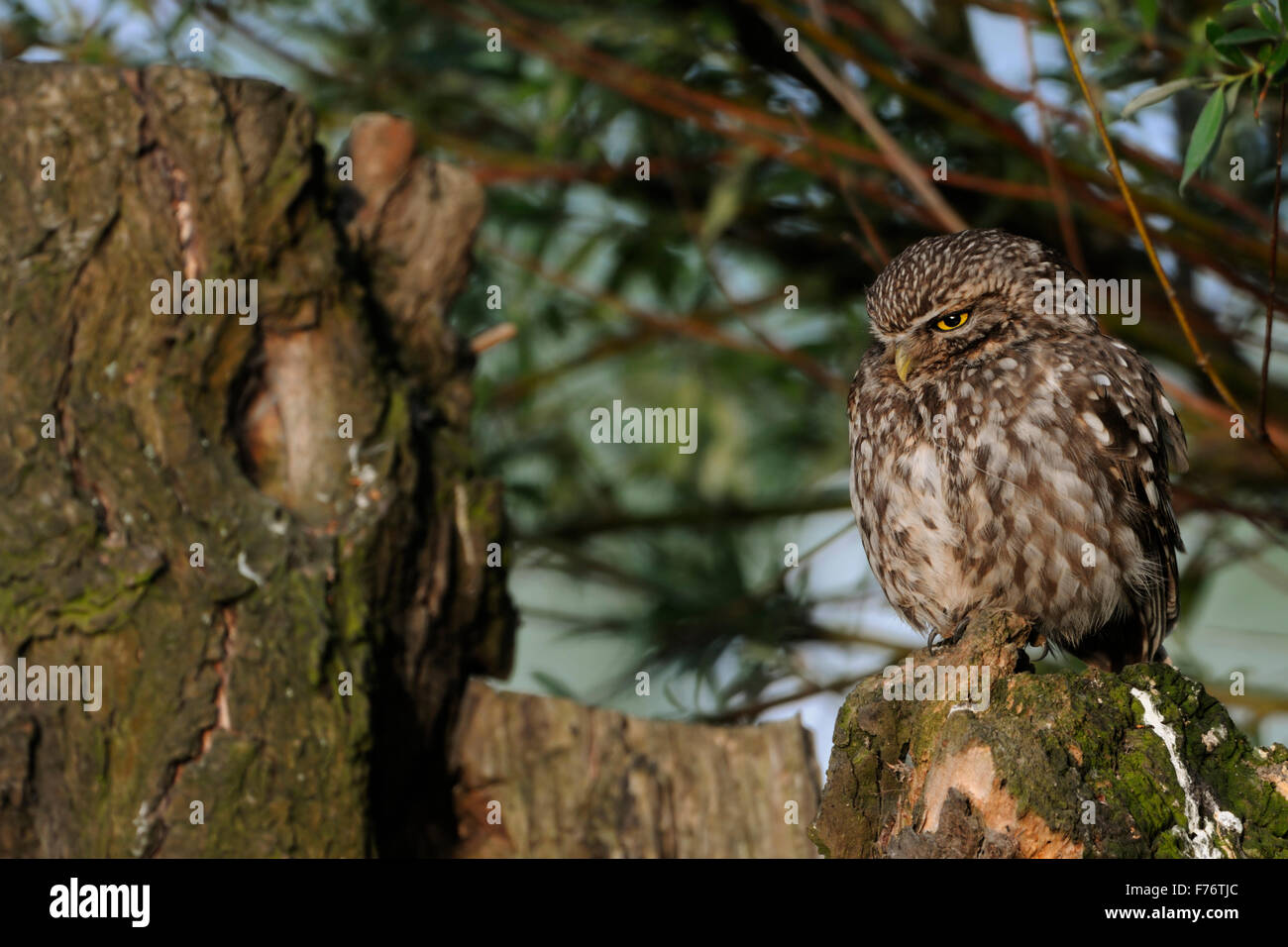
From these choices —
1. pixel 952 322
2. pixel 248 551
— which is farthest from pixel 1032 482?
pixel 248 551

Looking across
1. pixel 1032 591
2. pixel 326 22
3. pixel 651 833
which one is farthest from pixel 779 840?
pixel 326 22

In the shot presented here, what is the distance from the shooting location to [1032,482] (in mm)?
3475

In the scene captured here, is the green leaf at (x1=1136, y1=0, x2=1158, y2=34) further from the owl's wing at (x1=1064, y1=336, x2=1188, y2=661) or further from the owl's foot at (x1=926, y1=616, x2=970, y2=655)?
the owl's foot at (x1=926, y1=616, x2=970, y2=655)

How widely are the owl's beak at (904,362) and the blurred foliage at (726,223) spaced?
56 cm

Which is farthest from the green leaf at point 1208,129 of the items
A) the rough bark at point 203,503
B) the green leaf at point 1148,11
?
the rough bark at point 203,503

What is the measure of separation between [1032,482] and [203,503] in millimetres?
2260

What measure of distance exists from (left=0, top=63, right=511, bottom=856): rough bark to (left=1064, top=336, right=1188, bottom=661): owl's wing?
6.55 feet

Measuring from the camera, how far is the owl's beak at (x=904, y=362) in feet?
11.6

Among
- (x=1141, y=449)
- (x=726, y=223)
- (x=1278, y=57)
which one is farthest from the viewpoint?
(x=726, y=223)

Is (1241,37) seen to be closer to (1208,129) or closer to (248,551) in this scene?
(1208,129)

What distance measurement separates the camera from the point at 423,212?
450cm
